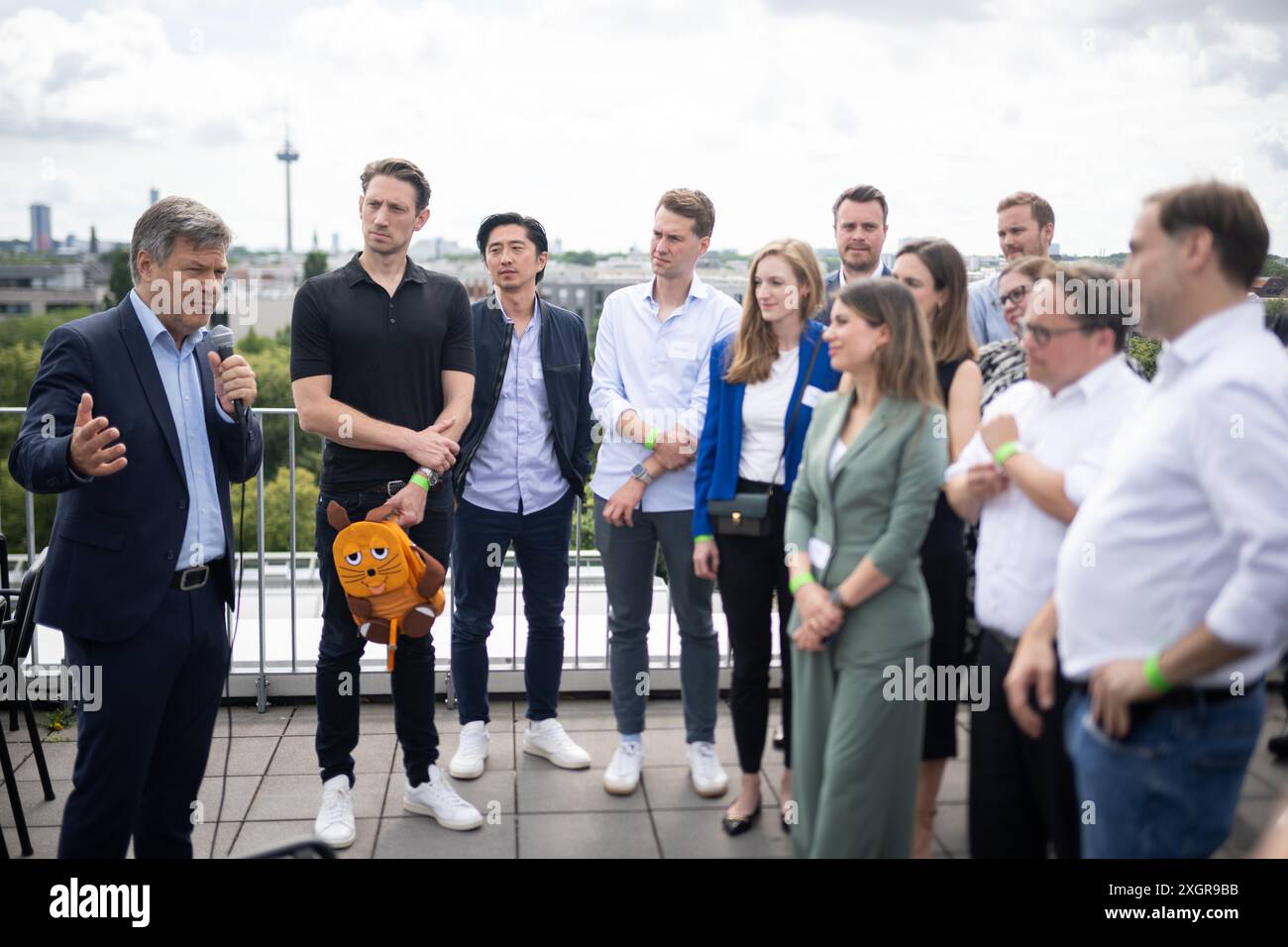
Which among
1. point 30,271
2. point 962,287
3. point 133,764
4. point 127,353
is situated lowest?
point 133,764

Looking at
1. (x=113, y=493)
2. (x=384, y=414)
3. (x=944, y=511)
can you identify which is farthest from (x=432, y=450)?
(x=944, y=511)

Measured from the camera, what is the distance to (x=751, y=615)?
9.02ft

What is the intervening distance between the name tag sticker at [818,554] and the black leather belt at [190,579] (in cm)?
139

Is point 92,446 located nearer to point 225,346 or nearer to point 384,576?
point 225,346

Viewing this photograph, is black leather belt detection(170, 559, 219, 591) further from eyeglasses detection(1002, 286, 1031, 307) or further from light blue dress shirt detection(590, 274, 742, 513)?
eyeglasses detection(1002, 286, 1031, 307)

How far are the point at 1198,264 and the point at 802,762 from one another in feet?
4.18

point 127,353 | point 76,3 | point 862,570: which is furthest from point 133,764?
point 76,3

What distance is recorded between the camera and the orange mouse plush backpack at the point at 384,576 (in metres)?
2.70

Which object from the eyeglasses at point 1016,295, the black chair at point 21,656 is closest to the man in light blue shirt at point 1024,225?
the eyeglasses at point 1016,295

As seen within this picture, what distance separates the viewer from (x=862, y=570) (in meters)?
2.08

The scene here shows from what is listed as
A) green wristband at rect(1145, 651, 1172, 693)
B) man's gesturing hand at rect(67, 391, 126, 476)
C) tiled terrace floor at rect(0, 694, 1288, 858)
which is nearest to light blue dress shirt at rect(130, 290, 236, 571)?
man's gesturing hand at rect(67, 391, 126, 476)

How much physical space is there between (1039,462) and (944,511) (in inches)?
14.3

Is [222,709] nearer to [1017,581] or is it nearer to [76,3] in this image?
[76,3]

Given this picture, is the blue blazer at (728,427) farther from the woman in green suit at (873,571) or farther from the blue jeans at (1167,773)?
the blue jeans at (1167,773)
